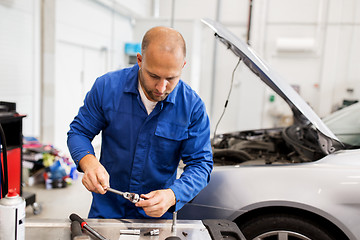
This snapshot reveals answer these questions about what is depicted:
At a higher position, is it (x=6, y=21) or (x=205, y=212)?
(x=6, y=21)

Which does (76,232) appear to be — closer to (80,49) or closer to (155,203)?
(155,203)

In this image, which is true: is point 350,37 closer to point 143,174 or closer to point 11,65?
point 11,65

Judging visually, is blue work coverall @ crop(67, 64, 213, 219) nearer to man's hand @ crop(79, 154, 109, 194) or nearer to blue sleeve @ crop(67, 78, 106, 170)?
blue sleeve @ crop(67, 78, 106, 170)

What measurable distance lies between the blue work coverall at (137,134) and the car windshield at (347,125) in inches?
44.8

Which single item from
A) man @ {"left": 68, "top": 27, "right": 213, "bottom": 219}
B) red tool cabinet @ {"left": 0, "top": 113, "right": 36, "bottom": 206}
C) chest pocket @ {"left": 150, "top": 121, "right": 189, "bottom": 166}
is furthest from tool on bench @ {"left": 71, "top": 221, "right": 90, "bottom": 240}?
red tool cabinet @ {"left": 0, "top": 113, "right": 36, "bottom": 206}

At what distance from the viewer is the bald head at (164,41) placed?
3.83 ft

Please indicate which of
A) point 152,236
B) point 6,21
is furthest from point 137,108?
point 6,21

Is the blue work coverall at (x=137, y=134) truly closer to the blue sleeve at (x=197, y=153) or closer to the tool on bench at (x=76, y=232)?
the blue sleeve at (x=197, y=153)

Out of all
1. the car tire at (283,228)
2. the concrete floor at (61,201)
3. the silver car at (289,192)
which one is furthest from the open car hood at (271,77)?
the concrete floor at (61,201)

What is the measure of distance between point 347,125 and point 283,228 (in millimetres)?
1043

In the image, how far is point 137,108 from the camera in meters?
1.39

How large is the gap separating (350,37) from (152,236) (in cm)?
752

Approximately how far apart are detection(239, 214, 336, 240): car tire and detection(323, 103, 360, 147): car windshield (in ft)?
1.98

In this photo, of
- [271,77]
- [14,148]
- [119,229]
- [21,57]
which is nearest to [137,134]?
[119,229]
